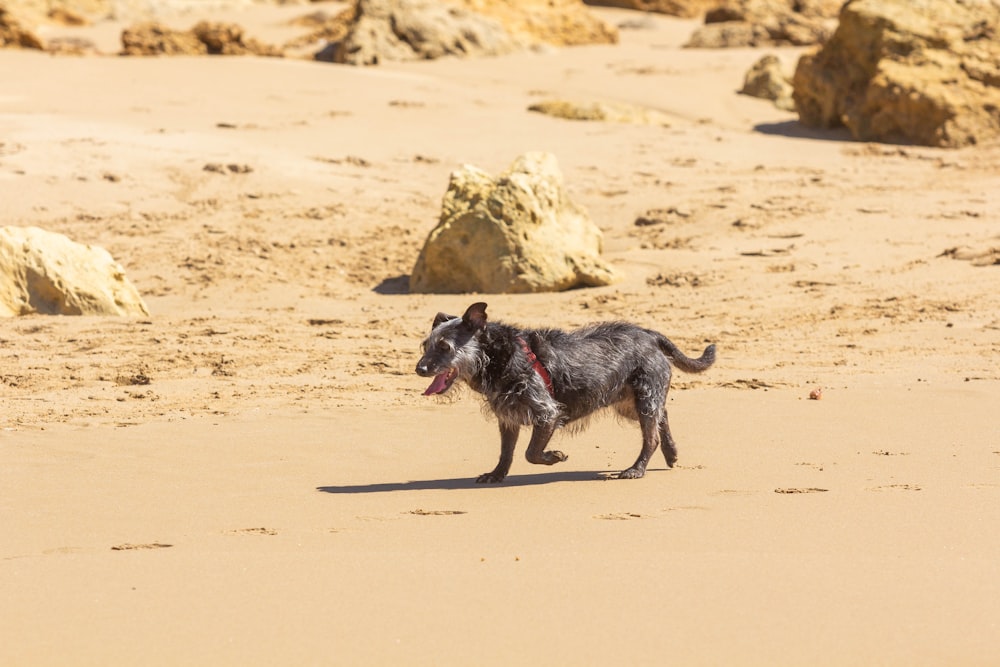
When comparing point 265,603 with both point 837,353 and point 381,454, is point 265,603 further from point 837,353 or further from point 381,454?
point 837,353

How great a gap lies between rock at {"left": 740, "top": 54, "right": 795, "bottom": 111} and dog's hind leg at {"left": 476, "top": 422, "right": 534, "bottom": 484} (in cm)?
1402

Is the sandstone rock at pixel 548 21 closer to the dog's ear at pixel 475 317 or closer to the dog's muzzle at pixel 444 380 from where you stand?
the dog's ear at pixel 475 317

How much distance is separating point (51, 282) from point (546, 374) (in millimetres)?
5575

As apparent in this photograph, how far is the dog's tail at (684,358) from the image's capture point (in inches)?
267

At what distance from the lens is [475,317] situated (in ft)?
20.5

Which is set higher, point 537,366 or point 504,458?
point 537,366

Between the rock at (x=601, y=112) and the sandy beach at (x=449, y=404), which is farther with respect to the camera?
the rock at (x=601, y=112)

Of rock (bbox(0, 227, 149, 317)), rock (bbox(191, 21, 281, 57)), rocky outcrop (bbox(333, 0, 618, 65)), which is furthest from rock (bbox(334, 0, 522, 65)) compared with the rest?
rock (bbox(0, 227, 149, 317))

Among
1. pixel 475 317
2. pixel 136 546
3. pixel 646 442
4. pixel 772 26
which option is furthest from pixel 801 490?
pixel 772 26

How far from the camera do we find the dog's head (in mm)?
6188

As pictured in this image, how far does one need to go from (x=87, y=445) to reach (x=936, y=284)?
689cm

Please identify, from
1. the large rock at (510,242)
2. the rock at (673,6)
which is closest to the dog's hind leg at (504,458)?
the large rock at (510,242)

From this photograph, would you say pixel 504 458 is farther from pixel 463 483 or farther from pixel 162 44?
pixel 162 44

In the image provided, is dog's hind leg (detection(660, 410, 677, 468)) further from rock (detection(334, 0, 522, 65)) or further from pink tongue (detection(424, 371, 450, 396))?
rock (detection(334, 0, 522, 65))
